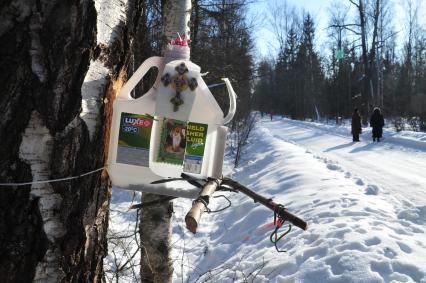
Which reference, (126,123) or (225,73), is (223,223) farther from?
(126,123)

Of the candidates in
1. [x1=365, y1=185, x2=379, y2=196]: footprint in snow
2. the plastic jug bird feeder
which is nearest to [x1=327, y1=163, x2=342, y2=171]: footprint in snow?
[x1=365, y1=185, x2=379, y2=196]: footprint in snow

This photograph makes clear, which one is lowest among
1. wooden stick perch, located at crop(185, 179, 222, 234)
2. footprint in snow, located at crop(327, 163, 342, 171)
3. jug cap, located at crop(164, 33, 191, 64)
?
footprint in snow, located at crop(327, 163, 342, 171)

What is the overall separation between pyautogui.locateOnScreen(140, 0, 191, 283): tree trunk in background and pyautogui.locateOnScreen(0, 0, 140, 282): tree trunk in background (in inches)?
83.5

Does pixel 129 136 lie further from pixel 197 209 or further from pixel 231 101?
pixel 197 209

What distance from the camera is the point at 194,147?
5.10ft

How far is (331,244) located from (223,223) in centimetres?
296

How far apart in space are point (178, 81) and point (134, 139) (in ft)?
0.85

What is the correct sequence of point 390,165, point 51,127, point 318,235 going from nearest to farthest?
1. point 51,127
2. point 318,235
3. point 390,165

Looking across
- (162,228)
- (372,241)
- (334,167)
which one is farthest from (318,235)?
(334,167)

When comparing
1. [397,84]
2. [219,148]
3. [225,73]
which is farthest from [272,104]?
[219,148]

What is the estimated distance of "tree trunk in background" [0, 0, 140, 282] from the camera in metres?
1.09

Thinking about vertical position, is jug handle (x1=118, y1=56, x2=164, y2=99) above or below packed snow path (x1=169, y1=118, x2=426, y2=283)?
above

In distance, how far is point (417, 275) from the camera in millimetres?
4105

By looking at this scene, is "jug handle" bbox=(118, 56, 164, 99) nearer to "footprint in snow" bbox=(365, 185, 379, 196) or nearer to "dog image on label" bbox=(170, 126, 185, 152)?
"dog image on label" bbox=(170, 126, 185, 152)
